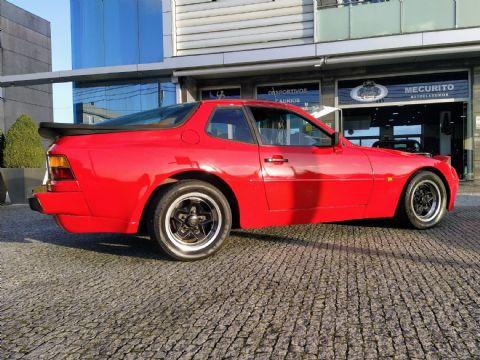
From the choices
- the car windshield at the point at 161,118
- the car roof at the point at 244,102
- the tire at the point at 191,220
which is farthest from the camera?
the car roof at the point at 244,102

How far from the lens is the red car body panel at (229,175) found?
136 inches

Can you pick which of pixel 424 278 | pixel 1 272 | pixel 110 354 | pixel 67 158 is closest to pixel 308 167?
pixel 424 278

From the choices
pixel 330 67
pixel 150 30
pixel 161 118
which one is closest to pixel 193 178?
pixel 161 118

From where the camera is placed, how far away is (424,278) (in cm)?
306

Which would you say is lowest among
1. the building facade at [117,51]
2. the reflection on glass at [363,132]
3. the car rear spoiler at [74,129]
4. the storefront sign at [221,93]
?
the car rear spoiler at [74,129]

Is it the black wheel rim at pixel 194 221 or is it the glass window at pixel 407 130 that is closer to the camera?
the black wheel rim at pixel 194 221

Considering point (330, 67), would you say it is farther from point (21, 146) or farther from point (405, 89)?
point (21, 146)

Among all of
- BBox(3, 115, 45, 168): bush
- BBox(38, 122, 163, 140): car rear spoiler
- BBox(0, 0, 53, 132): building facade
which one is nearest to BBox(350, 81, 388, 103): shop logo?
BBox(3, 115, 45, 168): bush

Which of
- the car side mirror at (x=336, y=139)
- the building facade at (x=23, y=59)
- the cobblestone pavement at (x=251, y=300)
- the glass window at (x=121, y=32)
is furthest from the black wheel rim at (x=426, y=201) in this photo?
the building facade at (x=23, y=59)

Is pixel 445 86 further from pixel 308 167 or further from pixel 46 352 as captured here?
pixel 46 352

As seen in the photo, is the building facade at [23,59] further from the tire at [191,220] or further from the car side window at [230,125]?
the tire at [191,220]

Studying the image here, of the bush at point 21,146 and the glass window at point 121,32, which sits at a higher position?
the glass window at point 121,32

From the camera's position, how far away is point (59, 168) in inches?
137

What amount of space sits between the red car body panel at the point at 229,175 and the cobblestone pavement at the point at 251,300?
405 millimetres
